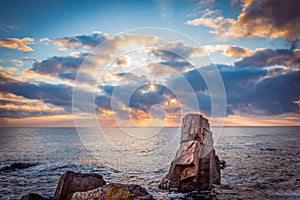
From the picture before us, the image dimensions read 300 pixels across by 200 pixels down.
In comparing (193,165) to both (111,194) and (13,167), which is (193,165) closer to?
(111,194)

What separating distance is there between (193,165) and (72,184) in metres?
12.4

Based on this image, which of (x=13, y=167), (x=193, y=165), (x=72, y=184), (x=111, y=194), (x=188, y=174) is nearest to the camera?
(x=111, y=194)

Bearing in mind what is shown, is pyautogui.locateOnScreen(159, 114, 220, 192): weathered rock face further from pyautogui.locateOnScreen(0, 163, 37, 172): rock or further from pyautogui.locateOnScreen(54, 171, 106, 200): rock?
pyautogui.locateOnScreen(0, 163, 37, 172): rock

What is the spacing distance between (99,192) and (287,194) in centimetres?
1995

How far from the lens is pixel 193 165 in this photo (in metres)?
24.7

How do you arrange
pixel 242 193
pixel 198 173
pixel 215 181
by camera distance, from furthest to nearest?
pixel 215 181 < pixel 198 173 < pixel 242 193

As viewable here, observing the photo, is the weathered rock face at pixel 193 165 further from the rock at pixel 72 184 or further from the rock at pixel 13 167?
the rock at pixel 13 167

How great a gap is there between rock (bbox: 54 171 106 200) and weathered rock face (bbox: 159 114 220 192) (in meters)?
8.87

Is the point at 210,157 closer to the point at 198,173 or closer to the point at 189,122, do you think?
the point at 198,173

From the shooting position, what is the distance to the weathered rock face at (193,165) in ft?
80.5

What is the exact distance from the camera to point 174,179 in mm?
24938

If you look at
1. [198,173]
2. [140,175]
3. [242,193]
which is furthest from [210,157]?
[140,175]

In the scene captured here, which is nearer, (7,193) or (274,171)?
(7,193)

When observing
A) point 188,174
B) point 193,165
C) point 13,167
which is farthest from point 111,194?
point 13,167
